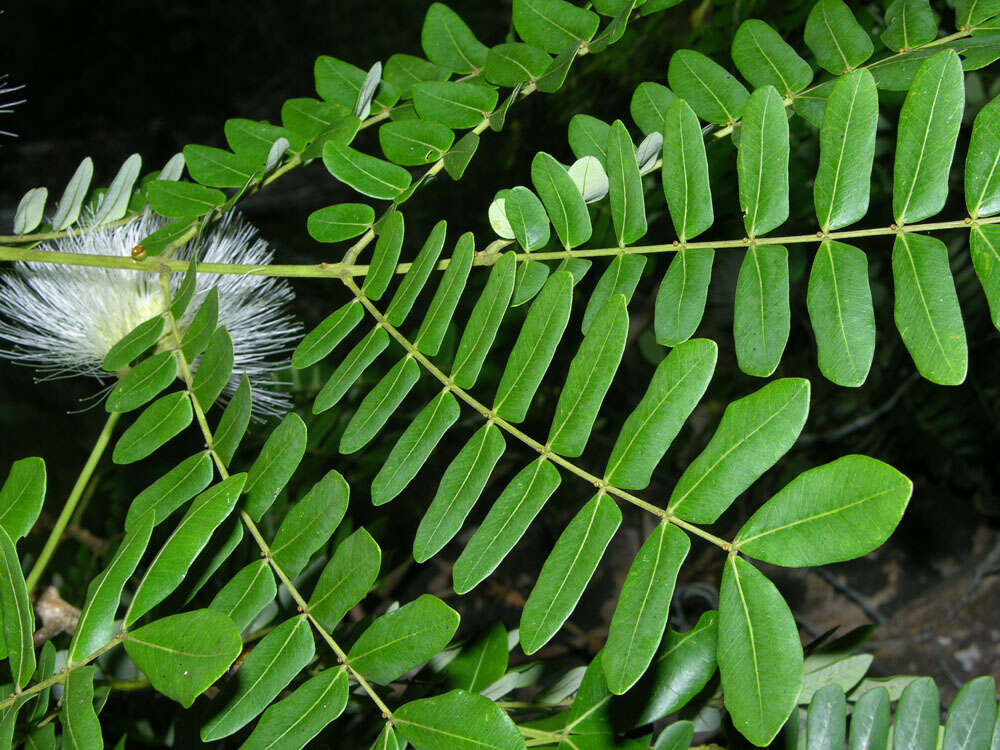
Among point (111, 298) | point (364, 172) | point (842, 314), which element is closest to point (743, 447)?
point (842, 314)

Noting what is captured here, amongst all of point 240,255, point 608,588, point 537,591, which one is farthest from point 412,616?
point 608,588

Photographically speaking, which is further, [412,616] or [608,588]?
[608,588]

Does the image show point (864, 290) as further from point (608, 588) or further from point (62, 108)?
point (62, 108)

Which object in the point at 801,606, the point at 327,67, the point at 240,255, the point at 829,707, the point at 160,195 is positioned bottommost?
the point at 801,606

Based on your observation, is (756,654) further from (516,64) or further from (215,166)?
(215,166)

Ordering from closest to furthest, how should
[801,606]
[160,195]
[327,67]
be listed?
1. [160,195]
2. [327,67]
3. [801,606]

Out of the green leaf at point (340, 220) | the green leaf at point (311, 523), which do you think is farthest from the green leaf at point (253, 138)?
the green leaf at point (311, 523)
